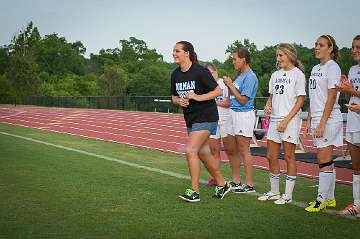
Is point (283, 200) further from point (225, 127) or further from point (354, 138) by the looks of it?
point (225, 127)

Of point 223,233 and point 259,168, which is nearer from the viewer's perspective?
point 223,233

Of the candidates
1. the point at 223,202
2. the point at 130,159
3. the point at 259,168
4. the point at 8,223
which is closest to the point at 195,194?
the point at 223,202

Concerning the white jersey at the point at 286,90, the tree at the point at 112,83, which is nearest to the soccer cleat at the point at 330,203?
the white jersey at the point at 286,90

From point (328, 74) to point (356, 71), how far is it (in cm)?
34

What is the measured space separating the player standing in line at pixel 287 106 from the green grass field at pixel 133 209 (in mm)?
618

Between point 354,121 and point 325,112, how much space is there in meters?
0.35

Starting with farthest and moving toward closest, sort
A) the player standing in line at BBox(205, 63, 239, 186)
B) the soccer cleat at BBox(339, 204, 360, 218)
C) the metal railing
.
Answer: the metal railing, the player standing in line at BBox(205, 63, 239, 186), the soccer cleat at BBox(339, 204, 360, 218)

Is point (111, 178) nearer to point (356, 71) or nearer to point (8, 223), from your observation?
point (8, 223)

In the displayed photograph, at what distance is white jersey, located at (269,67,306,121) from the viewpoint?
23.9ft

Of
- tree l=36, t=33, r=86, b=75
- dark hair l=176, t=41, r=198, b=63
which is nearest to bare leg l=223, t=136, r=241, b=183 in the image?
dark hair l=176, t=41, r=198, b=63

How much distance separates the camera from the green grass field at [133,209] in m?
5.73

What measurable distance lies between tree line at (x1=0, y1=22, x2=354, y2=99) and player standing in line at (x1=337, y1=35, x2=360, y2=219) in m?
47.7

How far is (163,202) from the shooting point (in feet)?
23.9

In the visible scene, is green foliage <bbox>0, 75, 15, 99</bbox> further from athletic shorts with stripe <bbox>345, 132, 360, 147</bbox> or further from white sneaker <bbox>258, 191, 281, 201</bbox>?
athletic shorts with stripe <bbox>345, 132, 360, 147</bbox>
